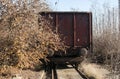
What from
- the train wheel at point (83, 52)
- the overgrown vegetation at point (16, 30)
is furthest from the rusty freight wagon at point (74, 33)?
the overgrown vegetation at point (16, 30)

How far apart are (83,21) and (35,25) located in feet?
34.0

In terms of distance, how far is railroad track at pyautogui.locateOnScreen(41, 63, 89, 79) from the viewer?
19.2 metres

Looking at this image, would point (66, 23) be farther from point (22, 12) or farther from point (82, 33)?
point (22, 12)

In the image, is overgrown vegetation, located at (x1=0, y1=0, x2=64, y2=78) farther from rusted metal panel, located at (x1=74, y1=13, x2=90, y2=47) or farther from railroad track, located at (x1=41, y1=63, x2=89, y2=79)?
rusted metal panel, located at (x1=74, y1=13, x2=90, y2=47)

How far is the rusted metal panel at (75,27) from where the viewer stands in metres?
23.7

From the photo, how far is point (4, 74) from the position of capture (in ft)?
42.5

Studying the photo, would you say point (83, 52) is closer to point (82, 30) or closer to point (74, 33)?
point (74, 33)

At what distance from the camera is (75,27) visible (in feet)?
78.3

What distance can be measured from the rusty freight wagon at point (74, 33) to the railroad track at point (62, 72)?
66cm

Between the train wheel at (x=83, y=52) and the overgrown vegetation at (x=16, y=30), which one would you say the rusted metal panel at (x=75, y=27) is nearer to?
the train wheel at (x=83, y=52)

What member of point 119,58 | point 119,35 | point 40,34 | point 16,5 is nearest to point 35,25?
point 40,34

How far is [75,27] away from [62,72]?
3540 mm

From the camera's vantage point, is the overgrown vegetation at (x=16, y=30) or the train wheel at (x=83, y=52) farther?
the train wheel at (x=83, y=52)

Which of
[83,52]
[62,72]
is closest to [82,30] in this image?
[83,52]
